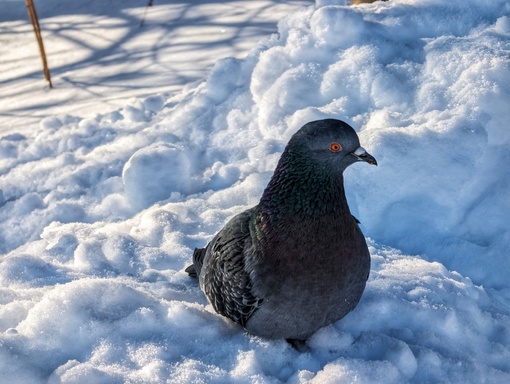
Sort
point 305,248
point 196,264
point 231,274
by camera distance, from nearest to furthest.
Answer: point 305,248, point 231,274, point 196,264

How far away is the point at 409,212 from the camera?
346cm

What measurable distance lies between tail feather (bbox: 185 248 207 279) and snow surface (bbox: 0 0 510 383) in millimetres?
86

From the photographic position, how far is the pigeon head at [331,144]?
2359 mm

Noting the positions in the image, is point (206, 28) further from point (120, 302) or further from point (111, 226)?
point (120, 302)

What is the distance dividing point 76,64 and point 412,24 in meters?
3.49

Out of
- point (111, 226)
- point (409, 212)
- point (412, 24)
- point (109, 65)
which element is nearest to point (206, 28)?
point (109, 65)

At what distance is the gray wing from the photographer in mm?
2482

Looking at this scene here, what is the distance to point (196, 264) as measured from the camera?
298cm

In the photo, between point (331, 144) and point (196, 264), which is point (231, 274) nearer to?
point (196, 264)

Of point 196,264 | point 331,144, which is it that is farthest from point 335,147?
point 196,264

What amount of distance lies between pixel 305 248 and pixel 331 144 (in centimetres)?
40

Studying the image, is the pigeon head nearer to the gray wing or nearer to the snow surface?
the gray wing

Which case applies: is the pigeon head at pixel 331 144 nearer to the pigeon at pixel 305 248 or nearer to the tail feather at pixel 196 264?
the pigeon at pixel 305 248

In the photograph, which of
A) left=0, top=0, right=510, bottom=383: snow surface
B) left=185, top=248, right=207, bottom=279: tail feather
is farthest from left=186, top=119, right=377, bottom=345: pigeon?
left=185, top=248, right=207, bottom=279: tail feather
